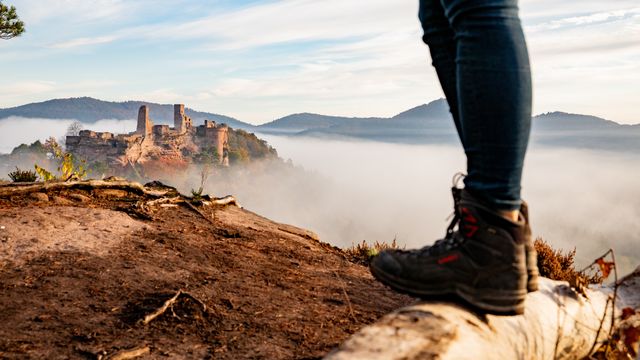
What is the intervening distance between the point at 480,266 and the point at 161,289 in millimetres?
2312

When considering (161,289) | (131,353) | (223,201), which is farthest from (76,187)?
(131,353)

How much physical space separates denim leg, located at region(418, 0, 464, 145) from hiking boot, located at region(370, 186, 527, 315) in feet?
1.20

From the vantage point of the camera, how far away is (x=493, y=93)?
1.74m

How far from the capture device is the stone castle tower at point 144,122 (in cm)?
9112

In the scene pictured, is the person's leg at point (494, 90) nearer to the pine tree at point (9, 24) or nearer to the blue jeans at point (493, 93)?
the blue jeans at point (493, 93)

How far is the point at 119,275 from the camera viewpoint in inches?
147

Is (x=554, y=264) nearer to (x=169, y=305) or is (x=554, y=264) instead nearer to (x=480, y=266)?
(x=169, y=305)

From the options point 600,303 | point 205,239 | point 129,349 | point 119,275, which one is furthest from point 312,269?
point 600,303

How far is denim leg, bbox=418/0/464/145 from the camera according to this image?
82.4 inches

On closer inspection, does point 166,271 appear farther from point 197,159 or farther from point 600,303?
point 197,159

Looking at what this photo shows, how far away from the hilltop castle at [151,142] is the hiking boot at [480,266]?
292ft

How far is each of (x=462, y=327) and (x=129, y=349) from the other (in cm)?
158

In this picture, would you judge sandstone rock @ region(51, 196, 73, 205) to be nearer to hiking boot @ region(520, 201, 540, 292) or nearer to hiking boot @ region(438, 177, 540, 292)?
hiking boot @ region(438, 177, 540, 292)

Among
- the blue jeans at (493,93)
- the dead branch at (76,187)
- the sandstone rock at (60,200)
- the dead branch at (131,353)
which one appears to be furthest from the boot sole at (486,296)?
the dead branch at (76,187)
